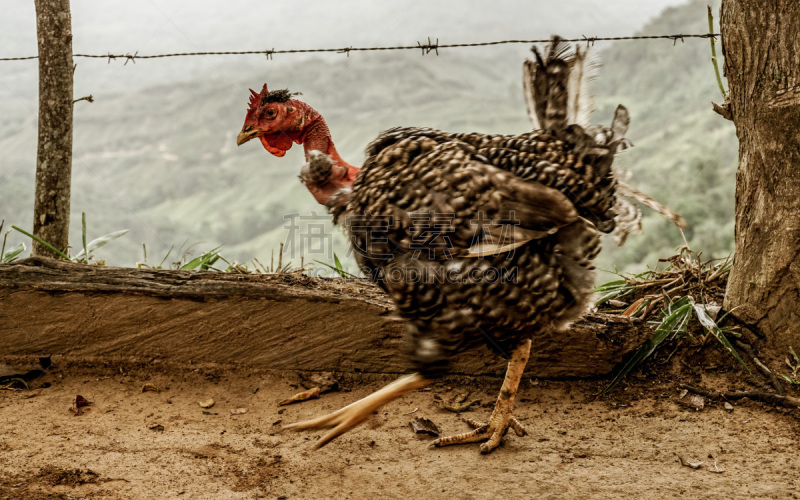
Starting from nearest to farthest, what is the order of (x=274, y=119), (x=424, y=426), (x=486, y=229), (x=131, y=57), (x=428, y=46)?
(x=486, y=229)
(x=424, y=426)
(x=274, y=119)
(x=428, y=46)
(x=131, y=57)

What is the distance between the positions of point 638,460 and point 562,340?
70 centimetres

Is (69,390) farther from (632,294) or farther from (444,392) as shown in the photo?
(632,294)

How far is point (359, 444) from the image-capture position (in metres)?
2.37

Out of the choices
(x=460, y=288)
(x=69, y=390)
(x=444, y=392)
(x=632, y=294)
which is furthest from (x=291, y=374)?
(x=632, y=294)

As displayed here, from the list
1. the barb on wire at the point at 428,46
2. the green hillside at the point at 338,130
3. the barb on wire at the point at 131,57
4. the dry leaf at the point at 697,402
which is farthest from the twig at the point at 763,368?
the green hillside at the point at 338,130

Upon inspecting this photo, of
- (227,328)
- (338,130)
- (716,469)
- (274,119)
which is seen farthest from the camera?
(338,130)

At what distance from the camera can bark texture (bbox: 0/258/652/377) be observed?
9.23 ft

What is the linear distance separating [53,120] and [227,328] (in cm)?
162

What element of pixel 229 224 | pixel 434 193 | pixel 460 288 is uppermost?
pixel 434 193

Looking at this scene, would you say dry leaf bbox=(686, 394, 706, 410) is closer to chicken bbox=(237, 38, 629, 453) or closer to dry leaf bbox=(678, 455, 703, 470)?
dry leaf bbox=(678, 455, 703, 470)

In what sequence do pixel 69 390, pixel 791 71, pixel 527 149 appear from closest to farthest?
pixel 527 149
pixel 791 71
pixel 69 390

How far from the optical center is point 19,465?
2.05m

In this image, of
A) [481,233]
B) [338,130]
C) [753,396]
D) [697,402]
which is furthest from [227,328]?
[338,130]

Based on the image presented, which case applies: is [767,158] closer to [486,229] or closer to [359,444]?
[486,229]
